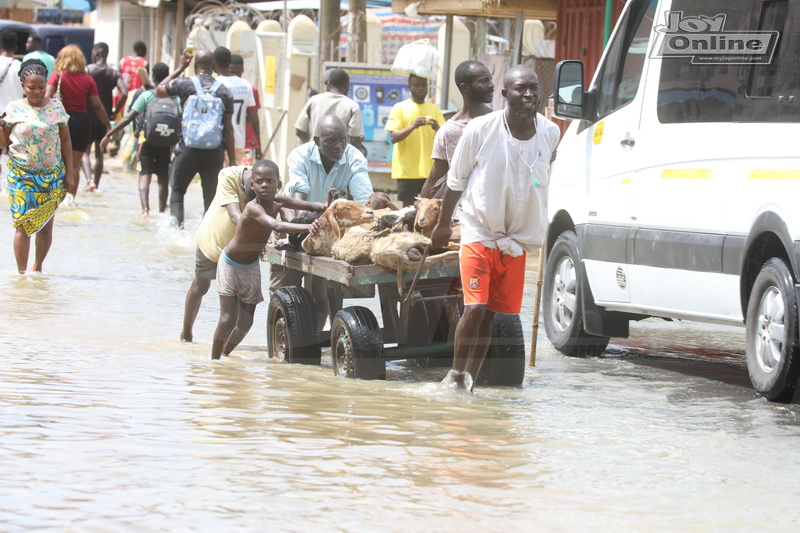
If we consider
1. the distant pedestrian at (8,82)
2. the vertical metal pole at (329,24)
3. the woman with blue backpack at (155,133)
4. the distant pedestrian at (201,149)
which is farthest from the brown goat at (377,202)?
the vertical metal pole at (329,24)

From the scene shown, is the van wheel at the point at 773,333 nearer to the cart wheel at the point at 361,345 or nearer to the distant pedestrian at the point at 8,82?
the cart wheel at the point at 361,345

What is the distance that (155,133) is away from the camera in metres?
14.2

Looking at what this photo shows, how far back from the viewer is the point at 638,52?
7426 millimetres

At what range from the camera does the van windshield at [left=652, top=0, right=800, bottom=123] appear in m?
6.28

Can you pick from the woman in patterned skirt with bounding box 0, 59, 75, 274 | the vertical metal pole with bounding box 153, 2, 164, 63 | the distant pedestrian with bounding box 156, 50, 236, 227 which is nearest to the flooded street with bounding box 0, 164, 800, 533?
the woman in patterned skirt with bounding box 0, 59, 75, 274

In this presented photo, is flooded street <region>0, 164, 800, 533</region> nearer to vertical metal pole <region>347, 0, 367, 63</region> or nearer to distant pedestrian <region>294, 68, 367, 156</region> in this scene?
distant pedestrian <region>294, 68, 367, 156</region>

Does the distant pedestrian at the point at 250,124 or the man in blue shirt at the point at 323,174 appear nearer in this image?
the man in blue shirt at the point at 323,174

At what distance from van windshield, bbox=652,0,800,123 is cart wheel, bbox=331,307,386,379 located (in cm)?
206

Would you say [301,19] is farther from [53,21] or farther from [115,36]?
[53,21]

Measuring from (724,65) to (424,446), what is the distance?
9.81 ft

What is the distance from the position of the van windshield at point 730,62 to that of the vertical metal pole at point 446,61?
10.2m

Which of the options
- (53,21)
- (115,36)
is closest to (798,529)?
(115,36)

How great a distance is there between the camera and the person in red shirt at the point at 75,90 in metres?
14.6

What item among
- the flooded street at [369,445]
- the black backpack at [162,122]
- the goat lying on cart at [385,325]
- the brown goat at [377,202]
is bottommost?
the flooded street at [369,445]
